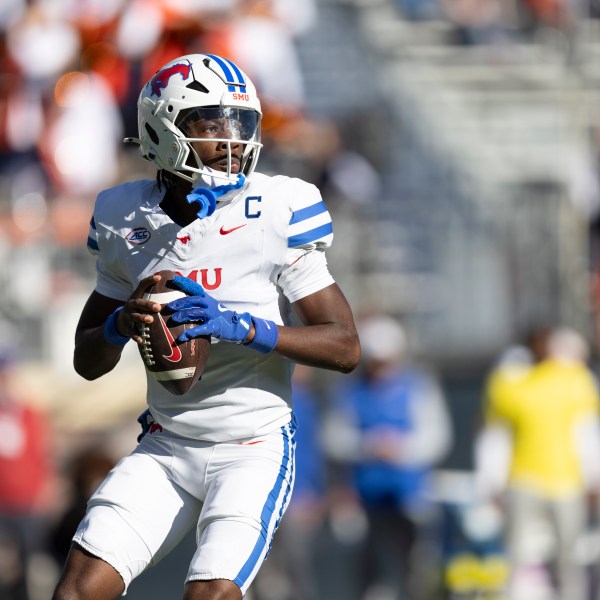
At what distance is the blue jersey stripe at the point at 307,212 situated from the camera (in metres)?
4.06

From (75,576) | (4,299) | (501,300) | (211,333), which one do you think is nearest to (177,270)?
(211,333)

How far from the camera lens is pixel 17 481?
9.48 m

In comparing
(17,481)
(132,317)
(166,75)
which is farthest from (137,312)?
(17,481)

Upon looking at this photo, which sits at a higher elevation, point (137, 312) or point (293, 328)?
point (137, 312)

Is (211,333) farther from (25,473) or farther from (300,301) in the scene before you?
(25,473)

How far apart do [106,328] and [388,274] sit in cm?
837

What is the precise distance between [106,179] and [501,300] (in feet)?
12.0

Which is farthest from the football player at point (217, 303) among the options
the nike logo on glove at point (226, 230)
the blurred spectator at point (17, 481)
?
the blurred spectator at point (17, 481)

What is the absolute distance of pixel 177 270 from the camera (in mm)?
4074

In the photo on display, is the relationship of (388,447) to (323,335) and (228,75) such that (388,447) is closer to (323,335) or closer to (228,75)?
(323,335)

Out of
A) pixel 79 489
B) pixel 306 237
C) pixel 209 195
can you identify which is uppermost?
pixel 209 195

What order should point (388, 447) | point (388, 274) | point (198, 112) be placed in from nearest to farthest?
1. point (198, 112)
2. point (388, 447)
3. point (388, 274)

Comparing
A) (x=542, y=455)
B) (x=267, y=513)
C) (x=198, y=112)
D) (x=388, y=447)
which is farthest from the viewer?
(x=388, y=447)

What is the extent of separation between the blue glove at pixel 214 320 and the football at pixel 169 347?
30 millimetres
